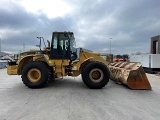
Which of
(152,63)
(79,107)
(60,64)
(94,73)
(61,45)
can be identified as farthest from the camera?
(152,63)

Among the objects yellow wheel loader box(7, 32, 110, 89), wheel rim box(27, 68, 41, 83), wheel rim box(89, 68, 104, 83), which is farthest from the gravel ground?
wheel rim box(27, 68, 41, 83)

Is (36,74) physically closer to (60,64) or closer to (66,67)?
(60,64)

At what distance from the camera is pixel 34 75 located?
1128cm

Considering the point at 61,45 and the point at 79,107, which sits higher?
the point at 61,45

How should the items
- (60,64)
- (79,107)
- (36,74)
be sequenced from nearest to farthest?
(79,107) < (36,74) < (60,64)

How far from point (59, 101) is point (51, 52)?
4.24 metres

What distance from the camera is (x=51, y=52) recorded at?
1152 cm

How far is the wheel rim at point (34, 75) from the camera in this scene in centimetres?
1100

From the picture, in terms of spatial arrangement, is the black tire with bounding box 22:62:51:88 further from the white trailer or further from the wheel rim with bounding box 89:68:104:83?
the white trailer

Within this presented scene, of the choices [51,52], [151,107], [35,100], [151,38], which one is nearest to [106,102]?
[151,107]

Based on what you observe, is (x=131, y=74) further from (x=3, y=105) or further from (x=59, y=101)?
(x=3, y=105)

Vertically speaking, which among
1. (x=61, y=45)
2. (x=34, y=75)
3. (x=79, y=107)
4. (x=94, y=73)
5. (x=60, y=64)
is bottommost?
(x=79, y=107)

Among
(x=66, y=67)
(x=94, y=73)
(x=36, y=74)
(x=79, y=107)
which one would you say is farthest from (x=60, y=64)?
(x=79, y=107)

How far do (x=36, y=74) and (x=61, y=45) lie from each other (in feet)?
6.33
